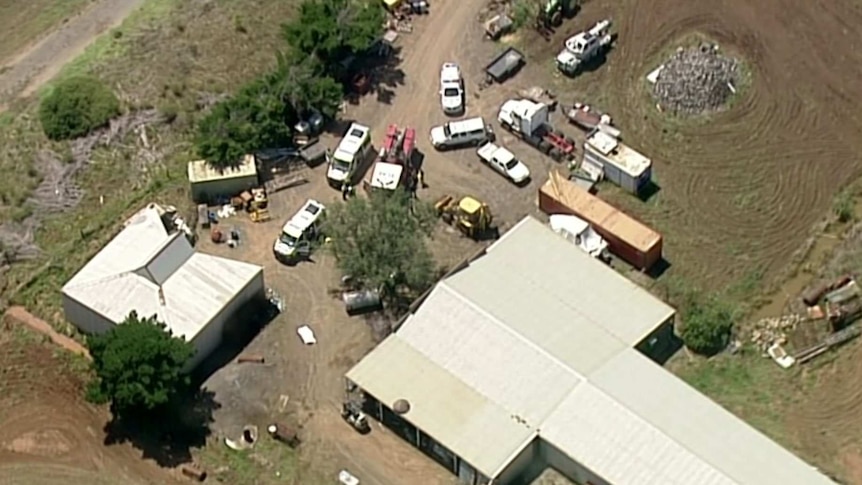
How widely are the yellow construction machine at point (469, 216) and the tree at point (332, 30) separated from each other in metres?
10.8

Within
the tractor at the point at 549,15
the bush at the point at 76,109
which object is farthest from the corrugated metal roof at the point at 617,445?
the bush at the point at 76,109

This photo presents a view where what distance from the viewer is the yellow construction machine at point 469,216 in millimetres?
78438

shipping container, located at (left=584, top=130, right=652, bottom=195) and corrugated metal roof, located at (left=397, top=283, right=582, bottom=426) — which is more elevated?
shipping container, located at (left=584, top=130, right=652, bottom=195)

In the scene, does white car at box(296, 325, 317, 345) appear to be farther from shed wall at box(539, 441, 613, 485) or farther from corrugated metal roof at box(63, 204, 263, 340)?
shed wall at box(539, 441, 613, 485)

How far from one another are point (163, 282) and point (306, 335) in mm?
7243

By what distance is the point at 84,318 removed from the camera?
74.5m

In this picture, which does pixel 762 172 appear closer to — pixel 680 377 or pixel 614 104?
pixel 614 104

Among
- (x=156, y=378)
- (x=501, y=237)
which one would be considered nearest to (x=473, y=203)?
(x=501, y=237)

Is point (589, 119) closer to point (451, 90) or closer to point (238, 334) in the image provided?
point (451, 90)

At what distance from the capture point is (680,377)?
72750 millimetres

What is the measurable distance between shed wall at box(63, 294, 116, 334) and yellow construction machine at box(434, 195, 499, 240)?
57.4ft

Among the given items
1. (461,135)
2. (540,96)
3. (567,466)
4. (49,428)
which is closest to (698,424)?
(567,466)

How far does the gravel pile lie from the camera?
84875 millimetres

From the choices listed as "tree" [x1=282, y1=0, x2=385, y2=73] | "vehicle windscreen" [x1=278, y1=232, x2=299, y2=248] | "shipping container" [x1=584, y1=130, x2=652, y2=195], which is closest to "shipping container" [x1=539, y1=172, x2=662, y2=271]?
"shipping container" [x1=584, y1=130, x2=652, y2=195]
